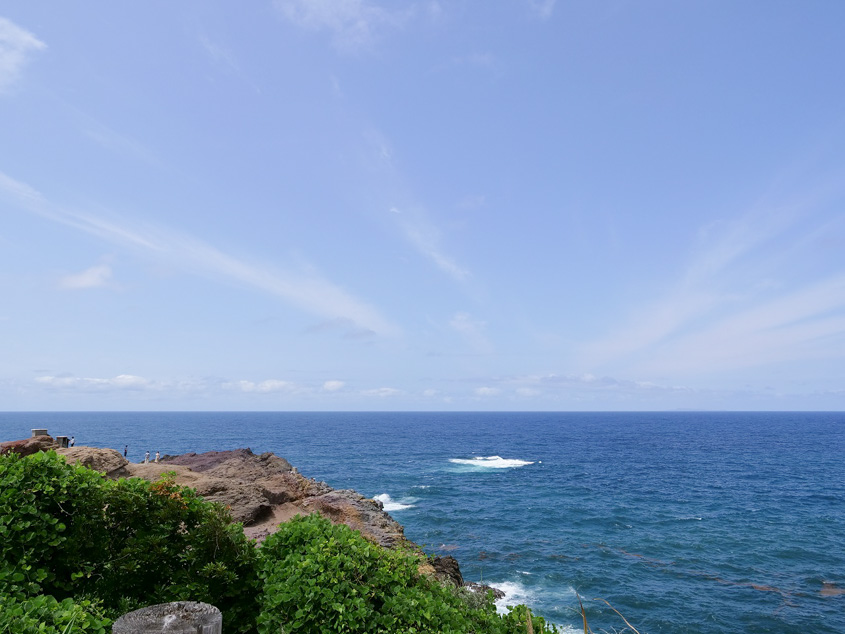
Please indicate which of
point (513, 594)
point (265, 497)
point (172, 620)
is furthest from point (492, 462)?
point (172, 620)

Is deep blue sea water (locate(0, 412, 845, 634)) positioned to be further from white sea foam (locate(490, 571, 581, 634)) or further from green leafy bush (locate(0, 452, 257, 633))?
green leafy bush (locate(0, 452, 257, 633))

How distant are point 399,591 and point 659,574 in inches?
1214

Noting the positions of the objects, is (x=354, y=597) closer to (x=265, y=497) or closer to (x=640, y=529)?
(x=265, y=497)

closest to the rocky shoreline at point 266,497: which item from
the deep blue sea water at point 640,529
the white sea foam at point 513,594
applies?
the white sea foam at point 513,594

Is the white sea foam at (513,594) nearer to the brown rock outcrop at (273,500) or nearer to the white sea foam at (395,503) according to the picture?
the brown rock outcrop at (273,500)

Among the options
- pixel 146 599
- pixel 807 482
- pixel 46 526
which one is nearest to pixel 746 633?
pixel 146 599

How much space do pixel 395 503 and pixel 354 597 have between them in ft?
147

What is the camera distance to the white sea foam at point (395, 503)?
47.1 meters

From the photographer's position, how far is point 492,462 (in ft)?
270

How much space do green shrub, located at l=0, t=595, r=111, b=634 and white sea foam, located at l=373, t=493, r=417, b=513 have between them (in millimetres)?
42815

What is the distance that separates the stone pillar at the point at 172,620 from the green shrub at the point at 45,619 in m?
0.77

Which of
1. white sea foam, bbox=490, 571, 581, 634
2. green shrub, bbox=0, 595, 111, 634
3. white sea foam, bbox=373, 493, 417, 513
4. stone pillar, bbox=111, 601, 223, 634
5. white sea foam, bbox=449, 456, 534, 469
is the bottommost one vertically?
white sea foam, bbox=490, 571, 581, 634

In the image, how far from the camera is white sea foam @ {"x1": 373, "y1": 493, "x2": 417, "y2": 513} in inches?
1854

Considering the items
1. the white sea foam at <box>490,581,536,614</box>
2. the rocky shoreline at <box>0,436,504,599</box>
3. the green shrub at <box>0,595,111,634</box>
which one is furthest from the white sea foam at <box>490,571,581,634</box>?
the green shrub at <box>0,595,111,634</box>
